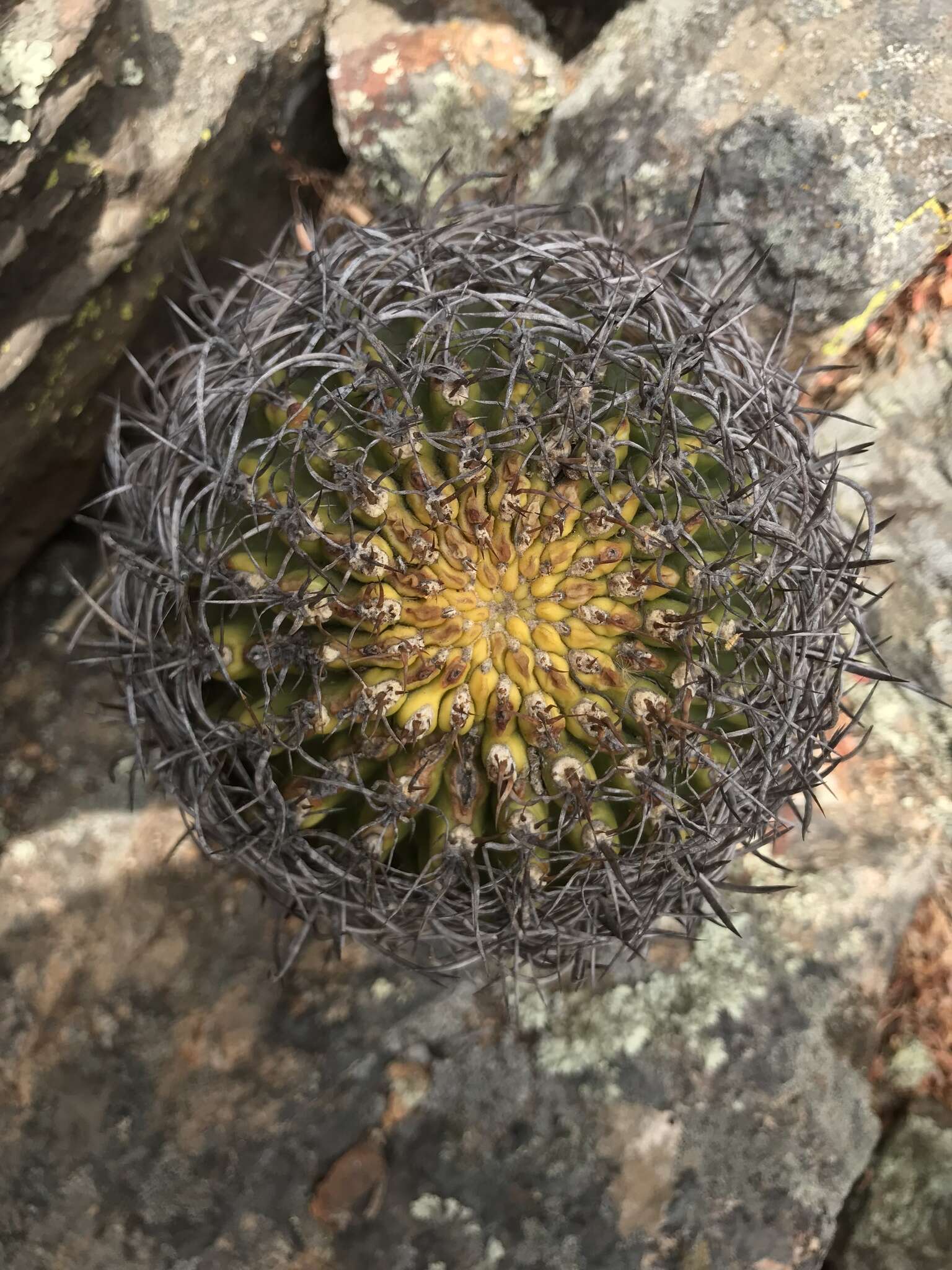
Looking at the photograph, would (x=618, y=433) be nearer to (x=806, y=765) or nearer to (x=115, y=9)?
(x=806, y=765)

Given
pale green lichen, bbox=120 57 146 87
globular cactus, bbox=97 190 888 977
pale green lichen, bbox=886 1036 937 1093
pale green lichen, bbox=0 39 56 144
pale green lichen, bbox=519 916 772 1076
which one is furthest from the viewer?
pale green lichen, bbox=886 1036 937 1093

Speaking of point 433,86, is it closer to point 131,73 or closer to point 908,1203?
point 131,73

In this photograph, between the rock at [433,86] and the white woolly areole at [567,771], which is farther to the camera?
the rock at [433,86]

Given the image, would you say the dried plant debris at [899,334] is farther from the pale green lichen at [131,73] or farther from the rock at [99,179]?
the pale green lichen at [131,73]

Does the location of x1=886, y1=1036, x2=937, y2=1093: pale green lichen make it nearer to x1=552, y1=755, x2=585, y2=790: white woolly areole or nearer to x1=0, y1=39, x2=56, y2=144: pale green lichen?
x1=552, y1=755, x2=585, y2=790: white woolly areole

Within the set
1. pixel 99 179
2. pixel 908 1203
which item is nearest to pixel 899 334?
pixel 99 179

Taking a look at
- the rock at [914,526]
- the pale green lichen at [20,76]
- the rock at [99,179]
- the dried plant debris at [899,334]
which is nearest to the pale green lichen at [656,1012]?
the rock at [914,526]

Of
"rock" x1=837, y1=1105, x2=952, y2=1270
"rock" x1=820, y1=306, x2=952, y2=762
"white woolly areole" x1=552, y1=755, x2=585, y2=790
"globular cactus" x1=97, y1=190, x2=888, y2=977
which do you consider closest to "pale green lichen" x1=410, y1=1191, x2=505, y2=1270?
"globular cactus" x1=97, y1=190, x2=888, y2=977

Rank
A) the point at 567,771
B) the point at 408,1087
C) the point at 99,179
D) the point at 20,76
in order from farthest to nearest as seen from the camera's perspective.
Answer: the point at 408,1087 → the point at 99,179 → the point at 20,76 → the point at 567,771
